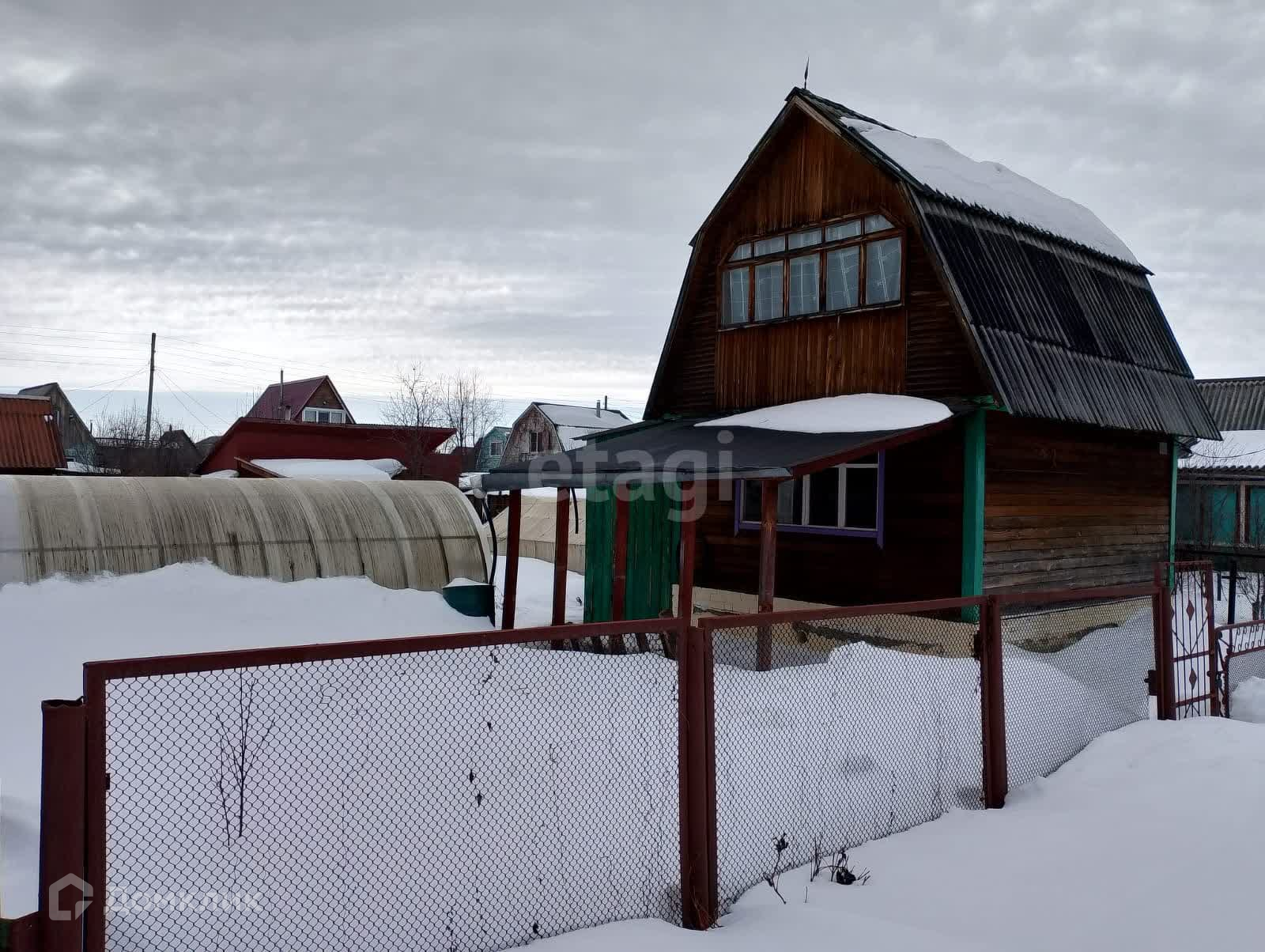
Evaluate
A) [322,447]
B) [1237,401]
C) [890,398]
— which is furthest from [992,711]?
[1237,401]

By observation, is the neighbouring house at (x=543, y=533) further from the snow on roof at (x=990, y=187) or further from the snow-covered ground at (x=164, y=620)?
the snow on roof at (x=990, y=187)

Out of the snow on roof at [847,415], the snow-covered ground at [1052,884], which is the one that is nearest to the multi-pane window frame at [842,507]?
the snow on roof at [847,415]

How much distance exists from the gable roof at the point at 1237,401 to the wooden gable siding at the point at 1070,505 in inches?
719

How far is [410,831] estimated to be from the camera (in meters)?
4.51

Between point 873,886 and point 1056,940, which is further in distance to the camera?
point 873,886

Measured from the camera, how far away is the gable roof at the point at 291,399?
4994 centimetres

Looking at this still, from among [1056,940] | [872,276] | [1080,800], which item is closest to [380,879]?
[1056,940]

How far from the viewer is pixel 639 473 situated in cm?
962

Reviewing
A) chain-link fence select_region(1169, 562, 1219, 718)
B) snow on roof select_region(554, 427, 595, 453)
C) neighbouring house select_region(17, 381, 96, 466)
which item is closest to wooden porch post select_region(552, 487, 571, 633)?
chain-link fence select_region(1169, 562, 1219, 718)

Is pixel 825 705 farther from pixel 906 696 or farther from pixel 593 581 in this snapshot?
pixel 593 581

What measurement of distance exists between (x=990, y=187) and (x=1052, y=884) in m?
11.1

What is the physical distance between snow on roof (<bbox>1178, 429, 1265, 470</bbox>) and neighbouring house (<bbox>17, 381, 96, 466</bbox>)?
2232 inches

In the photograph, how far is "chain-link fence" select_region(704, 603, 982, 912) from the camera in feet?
16.0

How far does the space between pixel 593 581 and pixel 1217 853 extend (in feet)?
33.1
